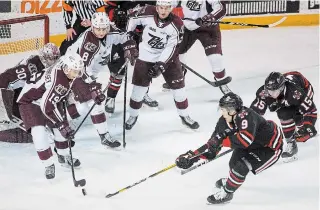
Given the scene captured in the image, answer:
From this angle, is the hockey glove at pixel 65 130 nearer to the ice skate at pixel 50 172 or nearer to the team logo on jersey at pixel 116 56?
the ice skate at pixel 50 172

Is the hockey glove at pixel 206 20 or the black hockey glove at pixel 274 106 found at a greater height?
the hockey glove at pixel 206 20

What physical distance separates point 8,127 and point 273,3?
3767 mm

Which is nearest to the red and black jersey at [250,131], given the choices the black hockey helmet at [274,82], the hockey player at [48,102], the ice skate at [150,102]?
the black hockey helmet at [274,82]

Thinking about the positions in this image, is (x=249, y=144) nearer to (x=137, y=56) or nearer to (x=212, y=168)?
(x=212, y=168)

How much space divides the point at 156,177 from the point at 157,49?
1030mm

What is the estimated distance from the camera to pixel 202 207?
446 cm

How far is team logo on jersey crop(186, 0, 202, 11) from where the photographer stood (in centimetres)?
600

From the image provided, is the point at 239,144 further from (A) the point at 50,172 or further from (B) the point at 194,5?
(B) the point at 194,5

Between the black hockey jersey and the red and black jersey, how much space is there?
1.38ft

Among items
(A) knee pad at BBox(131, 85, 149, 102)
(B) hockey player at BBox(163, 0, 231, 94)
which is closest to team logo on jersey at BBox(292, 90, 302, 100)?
(A) knee pad at BBox(131, 85, 149, 102)

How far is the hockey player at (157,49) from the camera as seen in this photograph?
5309 millimetres

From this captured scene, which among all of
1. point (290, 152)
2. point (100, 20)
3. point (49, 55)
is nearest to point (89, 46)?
point (100, 20)

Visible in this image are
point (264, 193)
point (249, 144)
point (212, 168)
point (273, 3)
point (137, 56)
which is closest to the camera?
point (249, 144)

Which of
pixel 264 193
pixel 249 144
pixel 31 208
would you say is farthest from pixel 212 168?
pixel 31 208
